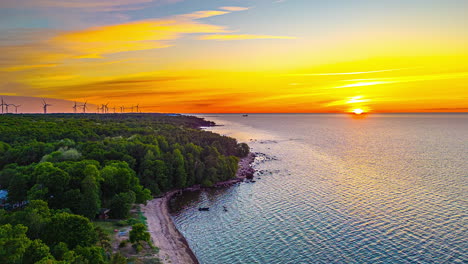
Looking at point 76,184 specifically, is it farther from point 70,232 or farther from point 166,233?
point 70,232

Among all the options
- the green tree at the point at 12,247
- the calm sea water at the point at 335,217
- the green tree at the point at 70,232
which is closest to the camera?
the green tree at the point at 12,247

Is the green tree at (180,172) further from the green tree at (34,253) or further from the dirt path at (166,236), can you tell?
the green tree at (34,253)

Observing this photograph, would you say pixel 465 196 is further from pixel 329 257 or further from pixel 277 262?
pixel 277 262

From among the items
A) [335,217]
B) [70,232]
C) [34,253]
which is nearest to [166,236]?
[70,232]

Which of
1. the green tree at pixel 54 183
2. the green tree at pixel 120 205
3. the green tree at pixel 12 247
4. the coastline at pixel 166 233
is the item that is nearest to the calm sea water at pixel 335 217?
the coastline at pixel 166 233

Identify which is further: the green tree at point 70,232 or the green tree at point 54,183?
the green tree at point 54,183

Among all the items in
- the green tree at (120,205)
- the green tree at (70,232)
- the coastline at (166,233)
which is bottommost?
the coastline at (166,233)

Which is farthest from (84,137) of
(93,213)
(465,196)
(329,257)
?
(465,196)
